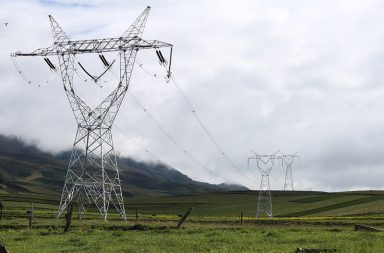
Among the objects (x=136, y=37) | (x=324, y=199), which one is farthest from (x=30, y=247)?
(x=324, y=199)

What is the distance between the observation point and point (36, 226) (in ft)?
177

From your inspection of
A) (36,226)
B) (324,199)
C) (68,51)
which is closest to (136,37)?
(68,51)

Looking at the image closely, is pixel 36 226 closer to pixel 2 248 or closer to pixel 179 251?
pixel 179 251

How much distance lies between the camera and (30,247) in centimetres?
3216

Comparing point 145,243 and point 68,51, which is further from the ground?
point 68,51

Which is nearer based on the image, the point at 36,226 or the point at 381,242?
the point at 381,242

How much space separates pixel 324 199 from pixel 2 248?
519ft

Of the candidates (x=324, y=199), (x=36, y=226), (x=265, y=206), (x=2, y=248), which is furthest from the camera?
(x=324, y=199)

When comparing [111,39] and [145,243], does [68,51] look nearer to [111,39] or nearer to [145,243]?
[111,39]

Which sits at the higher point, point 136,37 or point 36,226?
point 136,37

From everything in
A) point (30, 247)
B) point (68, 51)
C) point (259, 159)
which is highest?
point (68, 51)

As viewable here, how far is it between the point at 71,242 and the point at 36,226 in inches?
788

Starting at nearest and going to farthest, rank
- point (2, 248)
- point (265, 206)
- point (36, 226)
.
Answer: point (2, 248) < point (36, 226) < point (265, 206)

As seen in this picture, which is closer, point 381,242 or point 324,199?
point 381,242
